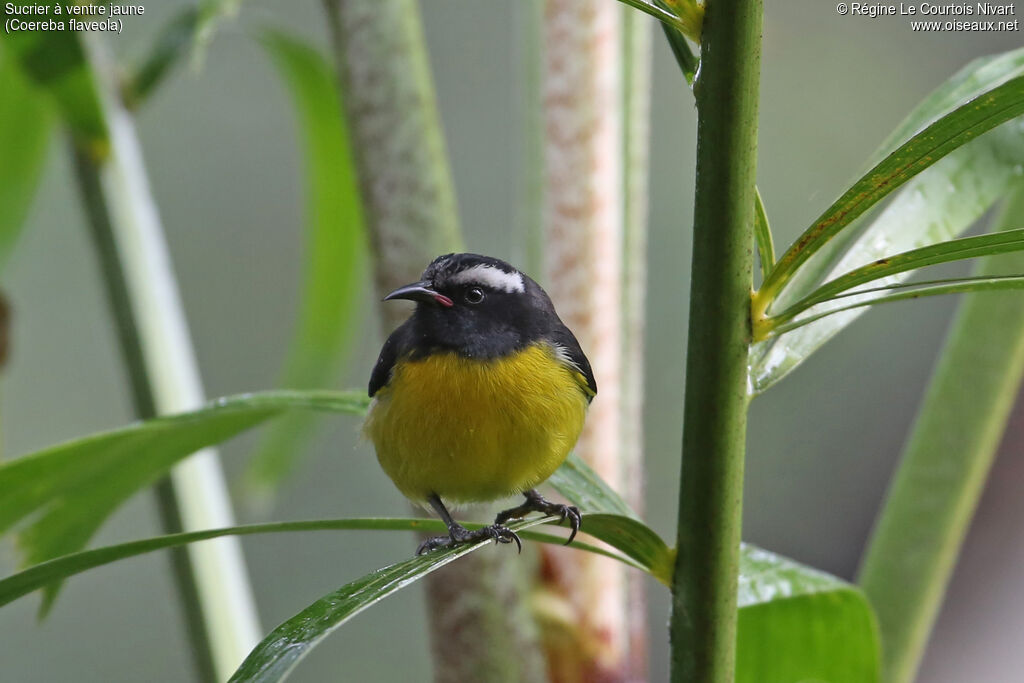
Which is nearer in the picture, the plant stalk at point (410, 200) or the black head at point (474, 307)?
the black head at point (474, 307)

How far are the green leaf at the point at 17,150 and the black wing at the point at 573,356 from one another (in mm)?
1028

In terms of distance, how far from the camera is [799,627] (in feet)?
3.17

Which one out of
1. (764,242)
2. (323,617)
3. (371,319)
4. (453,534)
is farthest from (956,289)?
(371,319)

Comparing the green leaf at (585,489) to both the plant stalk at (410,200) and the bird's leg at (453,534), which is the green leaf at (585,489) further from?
the plant stalk at (410,200)

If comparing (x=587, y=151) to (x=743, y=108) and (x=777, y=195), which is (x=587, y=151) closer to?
(x=743, y=108)

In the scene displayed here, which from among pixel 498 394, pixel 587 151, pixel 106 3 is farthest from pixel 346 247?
pixel 498 394

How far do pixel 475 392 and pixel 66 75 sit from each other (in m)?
0.72

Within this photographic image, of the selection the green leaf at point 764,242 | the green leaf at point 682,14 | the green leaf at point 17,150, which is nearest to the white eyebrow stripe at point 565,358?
the green leaf at point 764,242

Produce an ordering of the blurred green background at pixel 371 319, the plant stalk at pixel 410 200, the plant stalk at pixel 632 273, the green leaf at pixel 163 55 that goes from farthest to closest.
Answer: the blurred green background at pixel 371 319 < the plant stalk at pixel 632 273 < the green leaf at pixel 163 55 < the plant stalk at pixel 410 200

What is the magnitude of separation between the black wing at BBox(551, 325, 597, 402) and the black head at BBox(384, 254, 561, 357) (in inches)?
0.9

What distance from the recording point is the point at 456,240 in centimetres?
140

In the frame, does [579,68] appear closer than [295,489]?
Yes

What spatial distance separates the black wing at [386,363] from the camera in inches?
46.9

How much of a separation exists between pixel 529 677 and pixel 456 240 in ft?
1.96
